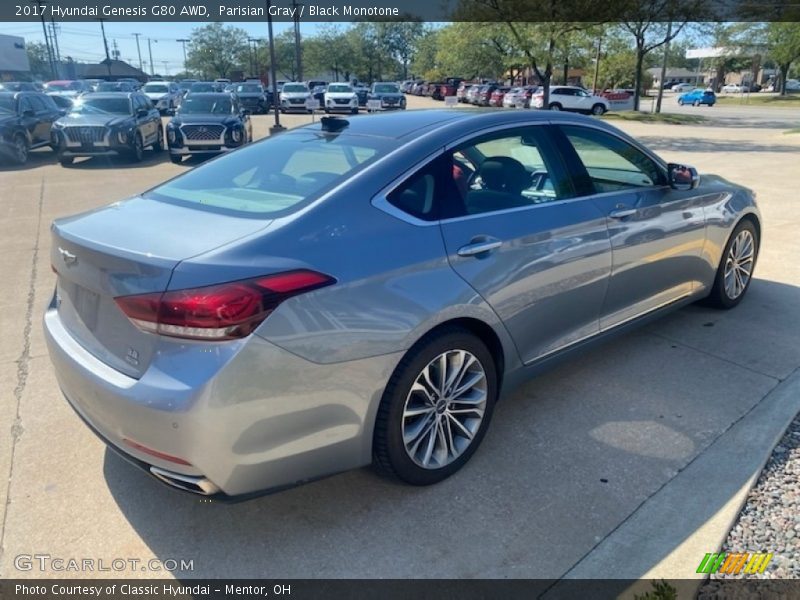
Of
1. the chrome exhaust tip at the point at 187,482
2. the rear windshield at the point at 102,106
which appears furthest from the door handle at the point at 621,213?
the rear windshield at the point at 102,106

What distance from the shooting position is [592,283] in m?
3.48

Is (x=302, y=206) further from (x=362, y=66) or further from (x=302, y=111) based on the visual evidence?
(x=362, y=66)

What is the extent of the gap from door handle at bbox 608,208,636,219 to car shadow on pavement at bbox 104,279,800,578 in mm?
1036

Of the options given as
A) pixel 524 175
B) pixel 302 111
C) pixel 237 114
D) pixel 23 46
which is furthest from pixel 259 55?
pixel 524 175

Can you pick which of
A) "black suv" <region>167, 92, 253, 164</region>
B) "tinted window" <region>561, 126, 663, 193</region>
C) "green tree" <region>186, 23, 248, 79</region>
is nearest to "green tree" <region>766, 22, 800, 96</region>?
"black suv" <region>167, 92, 253, 164</region>

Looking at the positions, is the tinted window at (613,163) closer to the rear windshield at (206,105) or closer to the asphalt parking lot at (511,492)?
the asphalt parking lot at (511,492)

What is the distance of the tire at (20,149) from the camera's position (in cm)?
1484

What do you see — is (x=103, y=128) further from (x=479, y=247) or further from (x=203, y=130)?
(x=479, y=247)

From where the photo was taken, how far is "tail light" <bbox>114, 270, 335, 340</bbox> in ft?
6.99

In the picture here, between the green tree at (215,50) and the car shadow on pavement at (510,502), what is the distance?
96.8 m

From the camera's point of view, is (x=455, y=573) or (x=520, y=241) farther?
(x=520, y=241)

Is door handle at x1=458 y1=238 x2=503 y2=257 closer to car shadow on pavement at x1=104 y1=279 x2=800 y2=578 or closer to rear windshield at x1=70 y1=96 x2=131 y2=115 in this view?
car shadow on pavement at x1=104 y1=279 x2=800 y2=578

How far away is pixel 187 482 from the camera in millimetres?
2271

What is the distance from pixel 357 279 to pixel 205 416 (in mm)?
757
